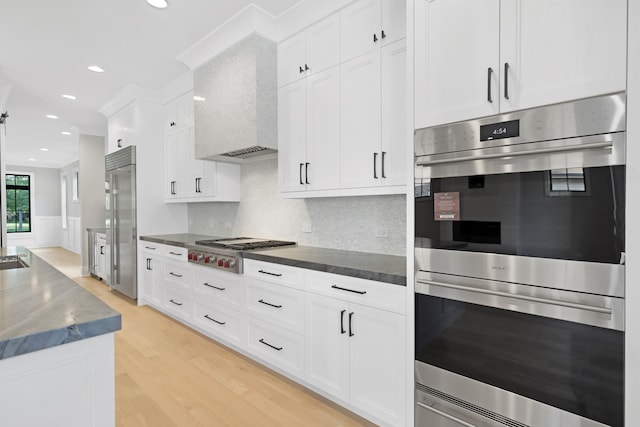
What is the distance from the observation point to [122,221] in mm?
4664

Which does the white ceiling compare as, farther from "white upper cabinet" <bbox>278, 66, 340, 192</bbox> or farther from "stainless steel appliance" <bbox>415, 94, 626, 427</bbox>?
"stainless steel appliance" <bbox>415, 94, 626, 427</bbox>

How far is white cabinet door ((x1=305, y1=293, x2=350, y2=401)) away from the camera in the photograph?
202 centimetres

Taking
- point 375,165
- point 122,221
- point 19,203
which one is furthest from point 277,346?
point 19,203

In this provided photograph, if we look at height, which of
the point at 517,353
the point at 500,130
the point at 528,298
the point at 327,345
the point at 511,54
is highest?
the point at 511,54

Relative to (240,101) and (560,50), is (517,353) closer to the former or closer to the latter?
(560,50)

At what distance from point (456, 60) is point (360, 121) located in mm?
863

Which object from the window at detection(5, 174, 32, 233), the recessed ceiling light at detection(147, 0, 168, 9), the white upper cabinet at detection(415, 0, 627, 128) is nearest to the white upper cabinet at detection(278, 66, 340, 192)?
the white upper cabinet at detection(415, 0, 627, 128)

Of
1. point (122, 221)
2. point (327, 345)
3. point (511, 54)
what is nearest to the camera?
point (511, 54)

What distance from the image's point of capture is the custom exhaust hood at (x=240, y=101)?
285 cm

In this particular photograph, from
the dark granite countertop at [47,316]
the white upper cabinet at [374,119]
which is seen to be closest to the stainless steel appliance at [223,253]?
the white upper cabinet at [374,119]

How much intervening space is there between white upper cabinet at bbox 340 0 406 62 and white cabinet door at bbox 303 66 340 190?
190mm

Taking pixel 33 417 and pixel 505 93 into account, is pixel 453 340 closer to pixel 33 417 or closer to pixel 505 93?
pixel 505 93

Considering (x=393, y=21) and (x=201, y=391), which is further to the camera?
(x=201, y=391)

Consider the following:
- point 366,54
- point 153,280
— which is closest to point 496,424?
point 366,54
